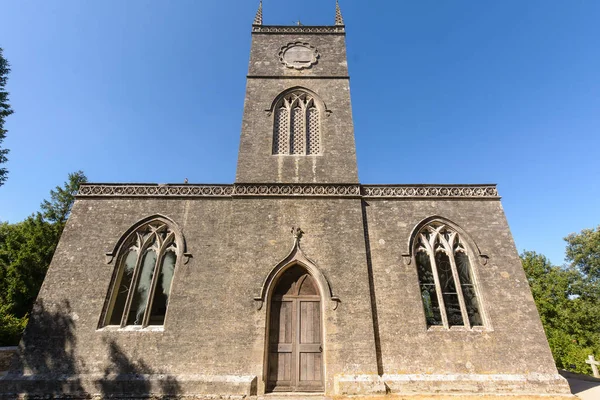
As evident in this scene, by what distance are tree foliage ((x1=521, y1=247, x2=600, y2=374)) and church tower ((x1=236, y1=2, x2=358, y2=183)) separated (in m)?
21.3

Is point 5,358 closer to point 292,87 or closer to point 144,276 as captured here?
point 144,276

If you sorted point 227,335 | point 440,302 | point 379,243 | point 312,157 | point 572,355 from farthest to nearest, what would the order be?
point 572,355 → point 312,157 → point 379,243 → point 440,302 → point 227,335

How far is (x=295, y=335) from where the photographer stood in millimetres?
8477

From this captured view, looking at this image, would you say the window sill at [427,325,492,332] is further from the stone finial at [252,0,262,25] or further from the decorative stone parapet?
the stone finial at [252,0,262,25]

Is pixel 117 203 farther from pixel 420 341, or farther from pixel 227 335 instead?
pixel 420 341

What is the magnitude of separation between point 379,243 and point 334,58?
30.5 ft

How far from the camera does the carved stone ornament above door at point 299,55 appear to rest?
13617mm

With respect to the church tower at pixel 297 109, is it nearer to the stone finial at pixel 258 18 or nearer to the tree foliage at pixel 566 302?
the stone finial at pixel 258 18

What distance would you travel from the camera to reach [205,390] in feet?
24.5

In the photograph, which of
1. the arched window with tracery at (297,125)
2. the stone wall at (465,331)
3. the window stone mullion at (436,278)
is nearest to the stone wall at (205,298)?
the stone wall at (465,331)

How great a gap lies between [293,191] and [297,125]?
3.50m

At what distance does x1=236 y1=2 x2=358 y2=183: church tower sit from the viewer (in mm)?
10984

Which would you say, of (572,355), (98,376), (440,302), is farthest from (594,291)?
(98,376)

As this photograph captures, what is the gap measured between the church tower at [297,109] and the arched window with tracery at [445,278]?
3.34 m
